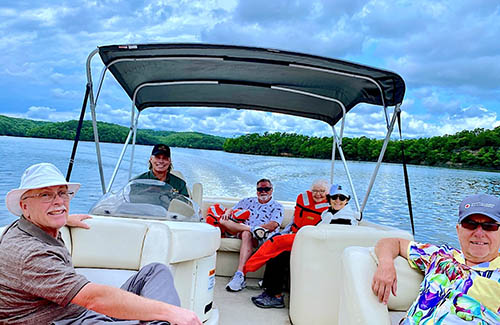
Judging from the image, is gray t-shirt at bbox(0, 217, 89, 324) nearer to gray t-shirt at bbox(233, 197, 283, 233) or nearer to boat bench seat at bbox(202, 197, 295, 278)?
boat bench seat at bbox(202, 197, 295, 278)

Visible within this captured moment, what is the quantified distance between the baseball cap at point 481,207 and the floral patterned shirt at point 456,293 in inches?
6.6

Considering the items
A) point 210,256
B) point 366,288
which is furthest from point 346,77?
point 366,288

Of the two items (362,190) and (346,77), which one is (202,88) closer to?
(346,77)

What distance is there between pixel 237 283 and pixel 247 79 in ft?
6.00

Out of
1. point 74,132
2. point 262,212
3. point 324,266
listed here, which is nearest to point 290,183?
point 74,132

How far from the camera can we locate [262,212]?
4.39 meters

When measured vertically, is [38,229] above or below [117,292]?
above

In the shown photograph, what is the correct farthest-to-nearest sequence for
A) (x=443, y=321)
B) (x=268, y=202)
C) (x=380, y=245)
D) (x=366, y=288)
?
1. (x=268, y=202)
2. (x=380, y=245)
3. (x=366, y=288)
4. (x=443, y=321)

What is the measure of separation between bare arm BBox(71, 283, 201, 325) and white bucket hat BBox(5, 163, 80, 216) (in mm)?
379

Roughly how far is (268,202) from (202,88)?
1351 millimetres

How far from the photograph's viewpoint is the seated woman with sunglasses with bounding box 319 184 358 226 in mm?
3367

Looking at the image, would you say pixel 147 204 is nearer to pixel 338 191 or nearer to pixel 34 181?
pixel 34 181

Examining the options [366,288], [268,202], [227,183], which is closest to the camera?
[366,288]

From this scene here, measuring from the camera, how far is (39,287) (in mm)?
1345
